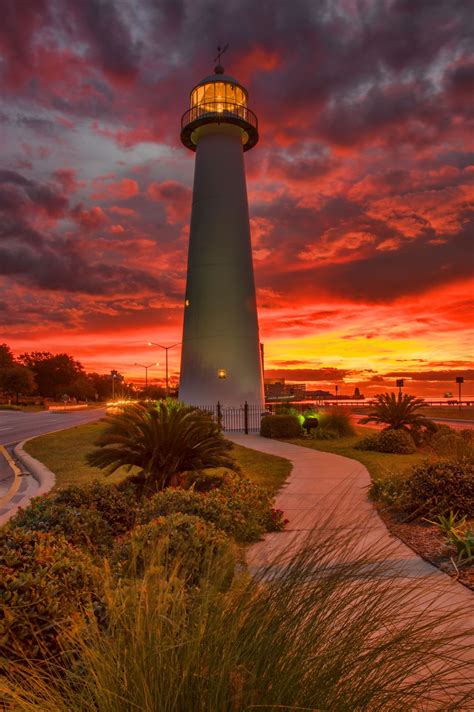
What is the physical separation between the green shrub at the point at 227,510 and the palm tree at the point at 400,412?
45.7ft

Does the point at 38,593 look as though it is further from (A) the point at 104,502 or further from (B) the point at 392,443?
(B) the point at 392,443

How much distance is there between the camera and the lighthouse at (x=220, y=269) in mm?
29062

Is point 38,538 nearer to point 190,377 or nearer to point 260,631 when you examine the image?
point 260,631

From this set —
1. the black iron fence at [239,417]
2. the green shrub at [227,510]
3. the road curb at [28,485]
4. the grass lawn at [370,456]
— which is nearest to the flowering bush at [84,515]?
the green shrub at [227,510]

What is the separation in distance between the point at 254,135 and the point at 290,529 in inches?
1144

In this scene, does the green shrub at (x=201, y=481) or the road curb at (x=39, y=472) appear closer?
the green shrub at (x=201, y=481)

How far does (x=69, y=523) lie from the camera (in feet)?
20.9

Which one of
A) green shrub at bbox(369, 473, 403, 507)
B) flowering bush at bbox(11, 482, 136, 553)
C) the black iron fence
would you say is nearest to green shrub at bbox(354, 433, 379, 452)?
green shrub at bbox(369, 473, 403, 507)

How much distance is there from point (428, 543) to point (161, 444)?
4.54m

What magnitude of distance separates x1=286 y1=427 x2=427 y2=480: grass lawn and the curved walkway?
1.72ft

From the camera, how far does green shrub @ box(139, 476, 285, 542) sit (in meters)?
6.76

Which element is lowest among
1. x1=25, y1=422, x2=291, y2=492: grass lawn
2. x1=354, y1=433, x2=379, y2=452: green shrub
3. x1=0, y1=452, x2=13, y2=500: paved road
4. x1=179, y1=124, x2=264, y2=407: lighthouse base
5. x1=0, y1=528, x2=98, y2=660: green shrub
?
x1=0, y1=452, x2=13, y2=500: paved road

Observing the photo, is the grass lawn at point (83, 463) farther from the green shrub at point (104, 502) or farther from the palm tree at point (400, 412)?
the palm tree at point (400, 412)

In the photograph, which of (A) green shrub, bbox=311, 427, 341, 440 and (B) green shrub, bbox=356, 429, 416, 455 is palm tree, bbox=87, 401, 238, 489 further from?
(A) green shrub, bbox=311, 427, 341, 440
